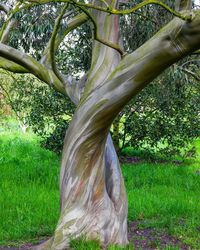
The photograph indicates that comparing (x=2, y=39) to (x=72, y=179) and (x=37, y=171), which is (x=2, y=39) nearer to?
(x=72, y=179)

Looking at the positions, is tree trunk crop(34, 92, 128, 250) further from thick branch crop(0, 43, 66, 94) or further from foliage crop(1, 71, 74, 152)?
foliage crop(1, 71, 74, 152)

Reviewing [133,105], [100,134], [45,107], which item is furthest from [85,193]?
[45,107]

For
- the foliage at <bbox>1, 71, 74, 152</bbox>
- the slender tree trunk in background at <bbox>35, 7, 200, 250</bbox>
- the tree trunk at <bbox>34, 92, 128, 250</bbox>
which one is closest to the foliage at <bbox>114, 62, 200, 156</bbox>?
the foliage at <bbox>1, 71, 74, 152</bbox>

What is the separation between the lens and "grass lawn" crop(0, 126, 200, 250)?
6.45 metres

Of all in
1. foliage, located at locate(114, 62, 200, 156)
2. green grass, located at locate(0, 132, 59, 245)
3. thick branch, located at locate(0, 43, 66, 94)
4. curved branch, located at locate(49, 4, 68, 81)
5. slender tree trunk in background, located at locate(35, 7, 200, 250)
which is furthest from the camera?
foliage, located at locate(114, 62, 200, 156)

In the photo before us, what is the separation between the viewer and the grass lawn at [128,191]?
645cm

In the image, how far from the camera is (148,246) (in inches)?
226

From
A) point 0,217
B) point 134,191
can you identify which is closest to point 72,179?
point 0,217

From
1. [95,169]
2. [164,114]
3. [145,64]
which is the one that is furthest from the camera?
[164,114]

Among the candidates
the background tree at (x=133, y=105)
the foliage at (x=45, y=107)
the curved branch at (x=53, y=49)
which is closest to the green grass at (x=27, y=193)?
the foliage at (x=45, y=107)

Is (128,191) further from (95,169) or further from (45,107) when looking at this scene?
(45,107)

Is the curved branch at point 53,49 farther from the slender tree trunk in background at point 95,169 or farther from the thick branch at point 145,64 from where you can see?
the thick branch at point 145,64

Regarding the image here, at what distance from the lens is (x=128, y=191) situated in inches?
364

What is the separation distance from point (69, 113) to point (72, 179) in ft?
22.1
